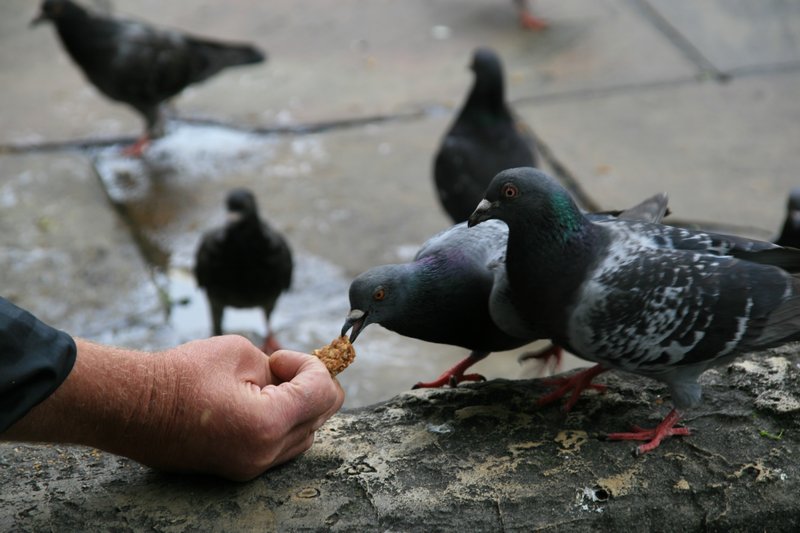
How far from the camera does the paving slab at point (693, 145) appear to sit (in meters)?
5.95

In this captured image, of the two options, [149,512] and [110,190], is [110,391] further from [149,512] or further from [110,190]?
[110,190]

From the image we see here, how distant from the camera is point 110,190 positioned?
641cm

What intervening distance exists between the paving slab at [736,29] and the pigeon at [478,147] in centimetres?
302

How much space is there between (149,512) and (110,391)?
35 centimetres

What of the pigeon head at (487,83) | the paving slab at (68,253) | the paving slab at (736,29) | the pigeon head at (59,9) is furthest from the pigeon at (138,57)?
the paving slab at (736,29)

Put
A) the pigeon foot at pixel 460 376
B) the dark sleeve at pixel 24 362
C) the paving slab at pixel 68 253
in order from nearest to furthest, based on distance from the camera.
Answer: the dark sleeve at pixel 24 362
the pigeon foot at pixel 460 376
the paving slab at pixel 68 253

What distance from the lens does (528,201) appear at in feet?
8.69

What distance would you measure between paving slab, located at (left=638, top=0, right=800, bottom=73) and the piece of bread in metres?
5.69

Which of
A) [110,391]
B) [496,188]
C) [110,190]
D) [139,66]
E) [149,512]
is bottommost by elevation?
[110,190]

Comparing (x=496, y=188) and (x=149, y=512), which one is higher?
(x=496, y=188)

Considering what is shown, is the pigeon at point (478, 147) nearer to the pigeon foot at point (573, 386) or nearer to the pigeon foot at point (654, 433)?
the pigeon foot at point (573, 386)

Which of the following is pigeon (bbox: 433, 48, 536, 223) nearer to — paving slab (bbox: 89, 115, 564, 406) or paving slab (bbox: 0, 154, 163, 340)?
paving slab (bbox: 89, 115, 564, 406)

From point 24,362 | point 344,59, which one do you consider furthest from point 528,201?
point 344,59

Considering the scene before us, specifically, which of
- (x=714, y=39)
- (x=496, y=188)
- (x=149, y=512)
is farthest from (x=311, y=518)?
(x=714, y=39)
